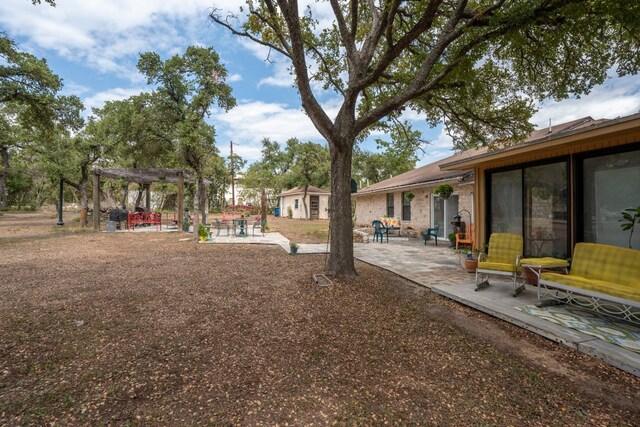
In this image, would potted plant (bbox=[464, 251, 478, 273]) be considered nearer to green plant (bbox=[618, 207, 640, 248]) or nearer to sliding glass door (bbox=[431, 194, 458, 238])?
green plant (bbox=[618, 207, 640, 248])

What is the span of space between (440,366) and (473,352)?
558 mm

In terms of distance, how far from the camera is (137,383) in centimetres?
262

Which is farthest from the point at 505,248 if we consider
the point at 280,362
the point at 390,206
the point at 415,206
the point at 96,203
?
the point at 96,203

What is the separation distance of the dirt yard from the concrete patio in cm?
14

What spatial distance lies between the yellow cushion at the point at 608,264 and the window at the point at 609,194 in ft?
2.71

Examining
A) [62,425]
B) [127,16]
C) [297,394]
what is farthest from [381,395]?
[127,16]

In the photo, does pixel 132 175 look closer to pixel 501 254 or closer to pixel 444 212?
pixel 444 212

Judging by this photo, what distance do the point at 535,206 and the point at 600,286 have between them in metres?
2.73

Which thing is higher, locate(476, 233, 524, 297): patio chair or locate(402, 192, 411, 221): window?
locate(402, 192, 411, 221): window

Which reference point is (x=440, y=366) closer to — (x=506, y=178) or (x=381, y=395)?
(x=381, y=395)

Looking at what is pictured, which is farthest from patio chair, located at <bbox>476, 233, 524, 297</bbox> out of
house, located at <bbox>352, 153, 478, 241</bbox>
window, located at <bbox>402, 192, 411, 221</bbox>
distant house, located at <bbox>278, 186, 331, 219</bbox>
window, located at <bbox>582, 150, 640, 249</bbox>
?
distant house, located at <bbox>278, 186, 331, 219</bbox>

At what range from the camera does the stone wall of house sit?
36.6 ft

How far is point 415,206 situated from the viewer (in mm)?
14344

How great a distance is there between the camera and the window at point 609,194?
4586 millimetres
